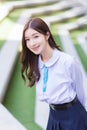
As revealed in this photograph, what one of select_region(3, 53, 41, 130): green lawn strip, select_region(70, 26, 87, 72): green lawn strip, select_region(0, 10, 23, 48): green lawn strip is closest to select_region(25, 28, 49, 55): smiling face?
select_region(3, 53, 41, 130): green lawn strip

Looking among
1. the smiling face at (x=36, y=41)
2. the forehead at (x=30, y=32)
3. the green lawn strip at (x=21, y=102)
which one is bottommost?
the green lawn strip at (x=21, y=102)

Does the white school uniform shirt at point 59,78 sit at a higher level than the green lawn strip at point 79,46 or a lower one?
higher

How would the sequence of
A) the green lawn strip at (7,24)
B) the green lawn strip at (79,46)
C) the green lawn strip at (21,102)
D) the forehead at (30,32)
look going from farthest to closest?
the green lawn strip at (7,24) < the green lawn strip at (79,46) < the green lawn strip at (21,102) < the forehead at (30,32)

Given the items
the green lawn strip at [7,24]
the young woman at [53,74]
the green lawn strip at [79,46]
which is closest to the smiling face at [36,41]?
the young woman at [53,74]

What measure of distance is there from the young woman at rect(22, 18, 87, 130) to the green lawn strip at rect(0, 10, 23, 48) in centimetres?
350

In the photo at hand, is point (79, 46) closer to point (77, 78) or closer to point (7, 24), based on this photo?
point (7, 24)

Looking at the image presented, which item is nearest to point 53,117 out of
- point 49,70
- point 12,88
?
point 49,70

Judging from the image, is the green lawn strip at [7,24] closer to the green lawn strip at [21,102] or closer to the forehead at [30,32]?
the green lawn strip at [21,102]

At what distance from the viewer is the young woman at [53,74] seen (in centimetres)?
239

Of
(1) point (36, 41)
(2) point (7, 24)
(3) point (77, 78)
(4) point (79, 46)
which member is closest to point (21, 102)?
(3) point (77, 78)

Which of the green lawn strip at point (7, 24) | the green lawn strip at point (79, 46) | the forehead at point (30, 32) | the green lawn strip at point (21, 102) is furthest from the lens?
the green lawn strip at point (7, 24)

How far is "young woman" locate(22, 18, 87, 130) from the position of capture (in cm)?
239

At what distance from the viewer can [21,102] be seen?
4480 mm

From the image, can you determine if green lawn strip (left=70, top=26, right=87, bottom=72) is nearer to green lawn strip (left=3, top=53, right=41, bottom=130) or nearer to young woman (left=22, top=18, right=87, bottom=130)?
green lawn strip (left=3, top=53, right=41, bottom=130)
